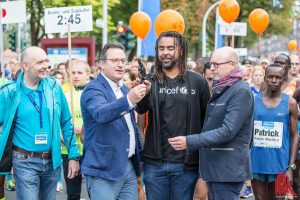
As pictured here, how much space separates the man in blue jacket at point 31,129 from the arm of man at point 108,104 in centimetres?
77

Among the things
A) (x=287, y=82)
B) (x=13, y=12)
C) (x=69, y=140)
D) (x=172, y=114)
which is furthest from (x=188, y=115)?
(x=13, y=12)

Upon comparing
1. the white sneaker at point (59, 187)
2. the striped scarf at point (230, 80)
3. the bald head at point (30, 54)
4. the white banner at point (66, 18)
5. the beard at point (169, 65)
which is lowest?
the white sneaker at point (59, 187)

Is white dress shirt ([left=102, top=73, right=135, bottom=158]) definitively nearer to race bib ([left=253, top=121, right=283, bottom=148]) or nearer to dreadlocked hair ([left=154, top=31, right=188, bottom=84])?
dreadlocked hair ([left=154, top=31, right=188, bottom=84])

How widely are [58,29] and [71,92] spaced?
7.69 feet

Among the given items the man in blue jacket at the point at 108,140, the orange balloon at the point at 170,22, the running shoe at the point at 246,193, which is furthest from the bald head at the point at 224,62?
the orange balloon at the point at 170,22

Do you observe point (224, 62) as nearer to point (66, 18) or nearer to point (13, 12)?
point (66, 18)

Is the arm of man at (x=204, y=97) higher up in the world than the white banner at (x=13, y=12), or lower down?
lower down

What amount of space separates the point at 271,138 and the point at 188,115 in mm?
1486

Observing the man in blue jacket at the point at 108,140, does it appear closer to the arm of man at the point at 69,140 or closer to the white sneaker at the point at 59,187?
the arm of man at the point at 69,140

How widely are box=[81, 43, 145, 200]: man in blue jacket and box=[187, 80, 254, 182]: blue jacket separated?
59 centimetres

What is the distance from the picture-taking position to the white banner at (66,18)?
357 inches

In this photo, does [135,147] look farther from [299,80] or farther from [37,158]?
[299,80]

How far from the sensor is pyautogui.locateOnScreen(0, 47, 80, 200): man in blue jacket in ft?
16.8

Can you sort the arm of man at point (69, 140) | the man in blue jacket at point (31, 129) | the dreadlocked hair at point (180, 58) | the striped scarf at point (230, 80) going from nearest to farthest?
the striped scarf at point (230, 80) < the dreadlocked hair at point (180, 58) < the man in blue jacket at point (31, 129) < the arm of man at point (69, 140)
